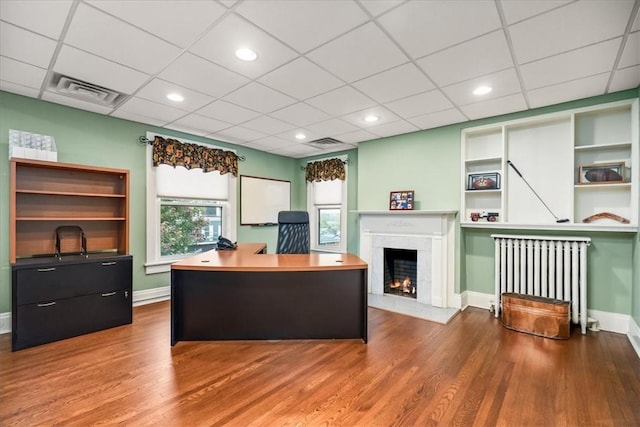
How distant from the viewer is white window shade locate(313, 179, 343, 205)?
577cm

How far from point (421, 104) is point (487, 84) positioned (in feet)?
2.23

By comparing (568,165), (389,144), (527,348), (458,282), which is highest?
(389,144)

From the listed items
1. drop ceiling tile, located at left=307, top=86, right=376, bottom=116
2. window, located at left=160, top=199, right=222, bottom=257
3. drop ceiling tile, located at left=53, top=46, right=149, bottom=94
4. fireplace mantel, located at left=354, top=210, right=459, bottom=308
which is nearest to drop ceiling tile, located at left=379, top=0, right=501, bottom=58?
drop ceiling tile, located at left=307, top=86, right=376, bottom=116

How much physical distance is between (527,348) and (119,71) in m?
4.55

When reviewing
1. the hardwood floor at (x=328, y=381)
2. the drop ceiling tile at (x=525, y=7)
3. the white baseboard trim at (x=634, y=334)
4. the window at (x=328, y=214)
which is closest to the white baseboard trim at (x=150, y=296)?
the hardwood floor at (x=328, y=381)

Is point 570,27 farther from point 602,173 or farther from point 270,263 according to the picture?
point 270,263

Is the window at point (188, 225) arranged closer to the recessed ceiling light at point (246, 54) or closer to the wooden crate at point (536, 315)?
the recessed ceiling light at point (246, 54)

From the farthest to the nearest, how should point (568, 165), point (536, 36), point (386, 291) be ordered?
1. point (386, 291)
2. point (568, 165)
3. point (536, 36)

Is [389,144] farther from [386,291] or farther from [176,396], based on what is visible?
[176,396]

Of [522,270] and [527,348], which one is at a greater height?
[522,270]

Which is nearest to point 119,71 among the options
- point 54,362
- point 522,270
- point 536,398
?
point 54,362

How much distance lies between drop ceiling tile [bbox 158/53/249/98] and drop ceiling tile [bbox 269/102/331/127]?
743 mm

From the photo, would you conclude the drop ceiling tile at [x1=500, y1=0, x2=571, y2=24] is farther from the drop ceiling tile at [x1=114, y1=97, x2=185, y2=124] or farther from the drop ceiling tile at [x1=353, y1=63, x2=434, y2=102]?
the drop ceiling tile at [x1=114, y1=97, x2=185, y2=124]

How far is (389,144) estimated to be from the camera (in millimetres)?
4738
